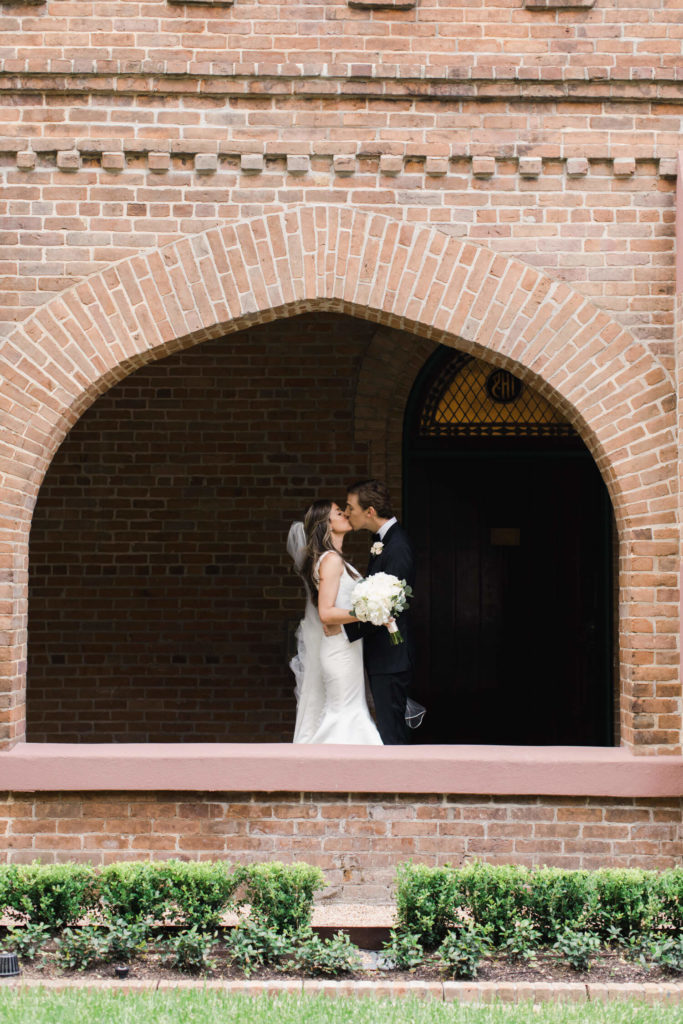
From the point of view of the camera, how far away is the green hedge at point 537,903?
483 centimetres

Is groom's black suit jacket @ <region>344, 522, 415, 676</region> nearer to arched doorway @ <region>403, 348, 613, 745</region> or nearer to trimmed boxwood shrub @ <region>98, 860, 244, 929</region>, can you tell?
arched doorway @ <region>403, 348, 613, 745</region>

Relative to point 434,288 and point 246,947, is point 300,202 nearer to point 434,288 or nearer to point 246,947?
point 434,288

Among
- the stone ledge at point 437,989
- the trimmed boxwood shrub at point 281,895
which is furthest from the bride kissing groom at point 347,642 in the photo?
the stone ledge at point 437,989

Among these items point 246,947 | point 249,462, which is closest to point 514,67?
point 249,462

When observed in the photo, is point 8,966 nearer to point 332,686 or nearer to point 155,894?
point 155,894

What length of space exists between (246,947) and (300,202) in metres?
3.86

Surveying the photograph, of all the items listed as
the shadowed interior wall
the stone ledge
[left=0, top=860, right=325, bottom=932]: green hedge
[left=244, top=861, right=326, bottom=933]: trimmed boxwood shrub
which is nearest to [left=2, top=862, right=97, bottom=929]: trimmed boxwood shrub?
[left=0, top=860, right=325, bottom=932]: green hedge

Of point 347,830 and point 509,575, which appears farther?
point 509,575

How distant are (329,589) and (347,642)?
373 mm

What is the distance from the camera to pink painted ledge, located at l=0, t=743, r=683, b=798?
5930 millimetres

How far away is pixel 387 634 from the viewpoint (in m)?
6.70

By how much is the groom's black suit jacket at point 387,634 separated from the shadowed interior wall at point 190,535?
1718mm

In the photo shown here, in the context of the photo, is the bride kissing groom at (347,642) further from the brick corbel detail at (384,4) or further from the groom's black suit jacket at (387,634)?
the brick corbel detail at (384,4)

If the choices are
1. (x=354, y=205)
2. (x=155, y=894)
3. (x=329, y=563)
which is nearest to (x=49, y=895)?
(x=155, y=894)
